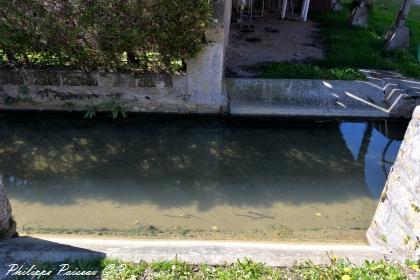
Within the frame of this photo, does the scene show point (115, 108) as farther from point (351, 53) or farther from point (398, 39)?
point (398, 39)

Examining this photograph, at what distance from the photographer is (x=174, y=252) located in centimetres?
368

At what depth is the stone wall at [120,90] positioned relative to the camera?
23.4 ft

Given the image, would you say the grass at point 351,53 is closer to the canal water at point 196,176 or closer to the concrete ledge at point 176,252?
the canal water at point 196,176

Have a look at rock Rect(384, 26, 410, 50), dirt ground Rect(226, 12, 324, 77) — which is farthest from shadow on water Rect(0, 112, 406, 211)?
rock Rect(384, 26, 410, 50)

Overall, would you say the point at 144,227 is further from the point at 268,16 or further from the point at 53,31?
the point at 268,16

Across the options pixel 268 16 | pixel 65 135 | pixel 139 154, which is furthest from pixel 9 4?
pixel 268 16

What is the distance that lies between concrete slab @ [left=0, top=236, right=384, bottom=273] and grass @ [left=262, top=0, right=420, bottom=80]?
4824mm

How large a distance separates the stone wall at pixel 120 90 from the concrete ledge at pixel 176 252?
148 inches

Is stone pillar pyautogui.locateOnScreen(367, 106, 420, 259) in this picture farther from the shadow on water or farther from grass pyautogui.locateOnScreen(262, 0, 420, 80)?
grass pyautogui.locateOnScreen(262, 0, 420, 80)

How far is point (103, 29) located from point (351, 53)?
19.1 feet

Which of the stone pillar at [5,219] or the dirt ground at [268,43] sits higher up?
the dirt ground at [268,43]

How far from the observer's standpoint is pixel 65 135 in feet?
22.1

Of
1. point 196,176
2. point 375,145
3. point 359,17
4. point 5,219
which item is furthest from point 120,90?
point 359,17

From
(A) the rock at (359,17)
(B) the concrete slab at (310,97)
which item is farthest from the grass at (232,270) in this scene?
(A) the rock at (359,17)
